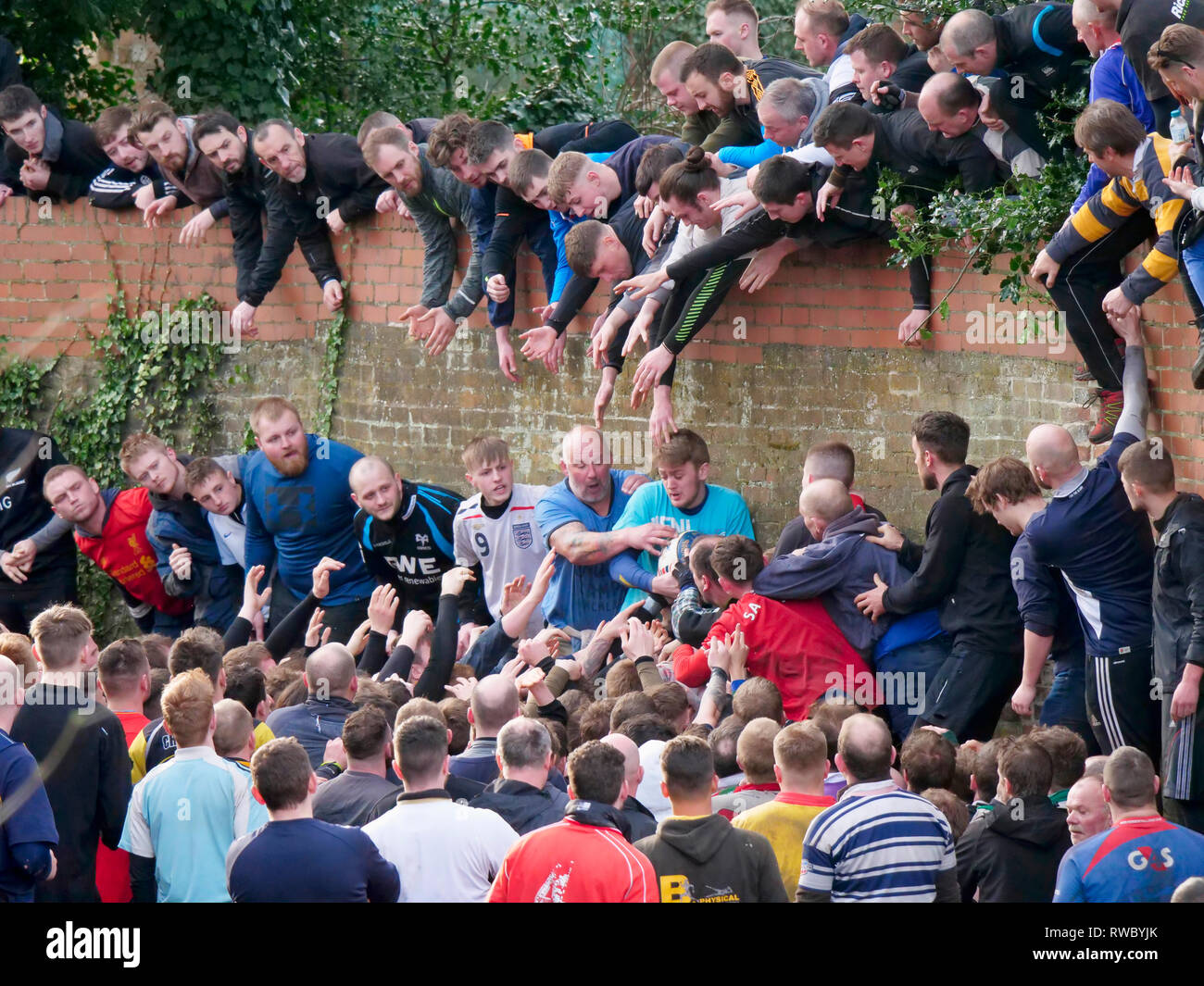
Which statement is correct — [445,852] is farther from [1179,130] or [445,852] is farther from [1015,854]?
[1179,130]

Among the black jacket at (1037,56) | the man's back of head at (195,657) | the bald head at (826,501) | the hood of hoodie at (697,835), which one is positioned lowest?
the hood of hoodie at (697,835)

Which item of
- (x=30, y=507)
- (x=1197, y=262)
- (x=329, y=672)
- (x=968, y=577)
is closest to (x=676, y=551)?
(x=968, y=577)

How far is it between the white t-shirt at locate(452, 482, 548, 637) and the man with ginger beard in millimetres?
1086

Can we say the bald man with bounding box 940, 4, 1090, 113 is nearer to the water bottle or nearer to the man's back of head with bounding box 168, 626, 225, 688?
the water bottle

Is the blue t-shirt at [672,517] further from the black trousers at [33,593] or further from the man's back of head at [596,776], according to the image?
the black trousers at [33,593]

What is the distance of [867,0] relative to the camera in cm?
969

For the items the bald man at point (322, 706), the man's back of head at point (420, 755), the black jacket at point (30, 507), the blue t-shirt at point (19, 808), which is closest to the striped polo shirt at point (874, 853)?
the man's back of head at point (420, 755)

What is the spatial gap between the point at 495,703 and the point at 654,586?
2.76 metres

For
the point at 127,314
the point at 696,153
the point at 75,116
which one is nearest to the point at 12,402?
the point at 127,314

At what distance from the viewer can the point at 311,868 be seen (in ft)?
17.1

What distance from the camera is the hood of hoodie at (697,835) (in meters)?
5.07

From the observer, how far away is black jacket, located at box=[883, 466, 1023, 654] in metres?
7.79

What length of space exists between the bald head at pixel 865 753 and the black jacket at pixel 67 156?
9.09 metres

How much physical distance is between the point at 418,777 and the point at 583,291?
15.7ft
